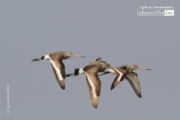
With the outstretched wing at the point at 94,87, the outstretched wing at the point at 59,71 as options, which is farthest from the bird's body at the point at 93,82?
the outstretched wing at the point at 59,71

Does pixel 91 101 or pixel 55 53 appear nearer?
pixel 91 101

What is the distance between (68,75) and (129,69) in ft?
7.19

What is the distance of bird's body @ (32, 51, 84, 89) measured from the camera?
21.6 meters

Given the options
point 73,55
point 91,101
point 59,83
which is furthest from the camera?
point 73,55

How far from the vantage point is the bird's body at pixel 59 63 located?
21625mm

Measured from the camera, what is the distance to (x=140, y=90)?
24.0 metres

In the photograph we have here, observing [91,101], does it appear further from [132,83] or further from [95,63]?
[132,83]

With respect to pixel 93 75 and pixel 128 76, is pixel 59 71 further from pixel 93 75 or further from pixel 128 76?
pixel 128 76

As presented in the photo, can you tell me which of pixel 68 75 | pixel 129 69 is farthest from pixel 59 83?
pixel 129 69

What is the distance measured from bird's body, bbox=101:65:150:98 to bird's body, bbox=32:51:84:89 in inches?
60.6

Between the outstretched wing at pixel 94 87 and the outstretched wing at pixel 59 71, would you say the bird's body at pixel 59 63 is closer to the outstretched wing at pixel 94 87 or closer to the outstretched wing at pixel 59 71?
the outstretched wing at pixel 59 71

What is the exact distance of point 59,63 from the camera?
2206 cm

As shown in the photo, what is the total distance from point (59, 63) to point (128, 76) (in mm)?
2845

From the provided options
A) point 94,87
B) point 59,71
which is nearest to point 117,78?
point 59,71
